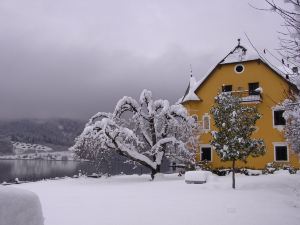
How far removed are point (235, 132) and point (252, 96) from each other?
1262cm

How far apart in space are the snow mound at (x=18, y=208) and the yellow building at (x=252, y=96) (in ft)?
83.9

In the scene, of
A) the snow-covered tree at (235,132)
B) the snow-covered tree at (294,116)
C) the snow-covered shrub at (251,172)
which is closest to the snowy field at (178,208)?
the snow-covered tree at (235,132)

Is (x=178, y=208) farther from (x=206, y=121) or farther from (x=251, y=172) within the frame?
(x=206, y=121)

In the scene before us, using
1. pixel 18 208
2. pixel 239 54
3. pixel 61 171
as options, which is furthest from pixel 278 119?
pixel 61 171

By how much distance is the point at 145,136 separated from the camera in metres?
29.0

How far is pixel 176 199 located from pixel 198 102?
19957 mm

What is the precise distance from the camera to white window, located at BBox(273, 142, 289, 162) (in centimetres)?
2961

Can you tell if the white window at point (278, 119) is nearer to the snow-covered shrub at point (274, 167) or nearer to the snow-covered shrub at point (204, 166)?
the snow-covered shrub at point (274, 167)

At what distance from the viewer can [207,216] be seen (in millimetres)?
10516

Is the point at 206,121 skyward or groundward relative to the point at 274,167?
skyward

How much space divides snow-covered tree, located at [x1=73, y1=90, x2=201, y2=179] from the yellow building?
3.50m


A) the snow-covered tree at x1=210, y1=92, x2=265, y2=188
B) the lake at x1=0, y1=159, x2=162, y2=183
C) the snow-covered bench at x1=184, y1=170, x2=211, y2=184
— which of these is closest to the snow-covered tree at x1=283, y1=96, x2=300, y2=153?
the snow-covered tree at x1=210, y1=92, x2=265, y2=188

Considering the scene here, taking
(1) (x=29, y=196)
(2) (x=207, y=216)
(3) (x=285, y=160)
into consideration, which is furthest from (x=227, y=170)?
(1) (x=29, y=196)

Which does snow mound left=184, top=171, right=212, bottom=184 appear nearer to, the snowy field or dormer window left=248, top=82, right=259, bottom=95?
the snowy field
